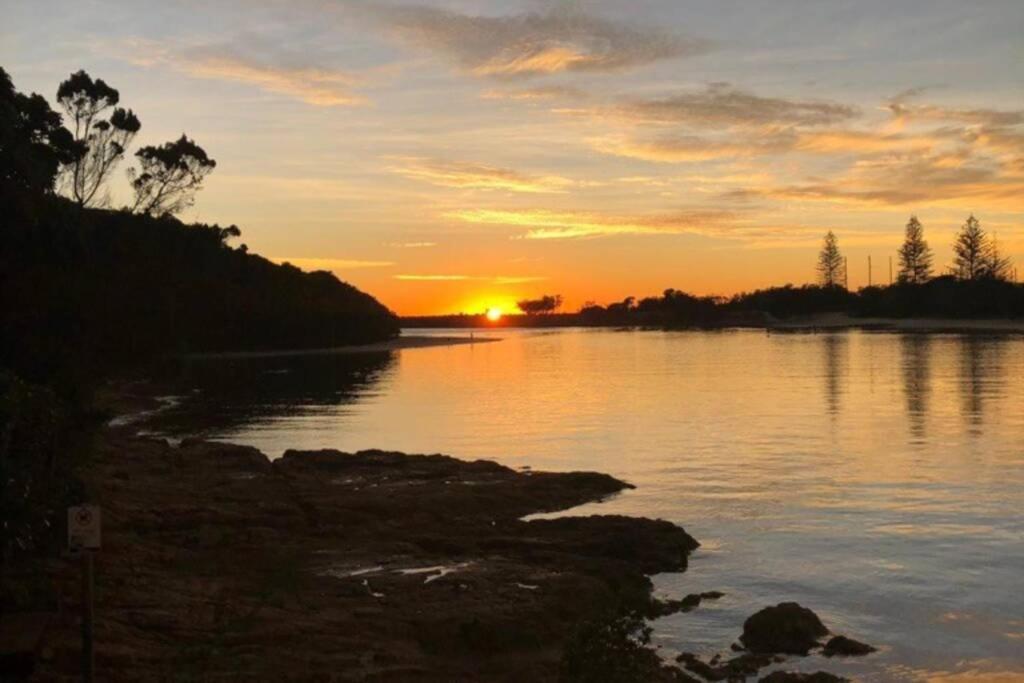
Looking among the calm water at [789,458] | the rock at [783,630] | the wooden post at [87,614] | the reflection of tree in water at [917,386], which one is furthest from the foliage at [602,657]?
the reflection of tree in water at [917,386]

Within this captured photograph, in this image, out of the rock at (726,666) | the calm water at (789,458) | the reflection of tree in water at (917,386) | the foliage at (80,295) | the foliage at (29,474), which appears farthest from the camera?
the reflection of tree in water at (917,386)

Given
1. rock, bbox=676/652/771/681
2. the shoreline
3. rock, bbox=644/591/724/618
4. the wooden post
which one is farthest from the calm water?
the wooden post

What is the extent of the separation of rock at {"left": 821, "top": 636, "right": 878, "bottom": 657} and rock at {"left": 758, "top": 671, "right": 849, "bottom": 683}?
1.38m

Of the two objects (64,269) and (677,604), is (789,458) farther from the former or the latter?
(64,269)

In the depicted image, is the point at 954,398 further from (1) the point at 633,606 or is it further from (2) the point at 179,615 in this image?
(2) the point at 179,615

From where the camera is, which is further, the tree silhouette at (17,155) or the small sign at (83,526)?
the tree silhouette at (17,155)

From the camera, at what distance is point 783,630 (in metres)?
15.9

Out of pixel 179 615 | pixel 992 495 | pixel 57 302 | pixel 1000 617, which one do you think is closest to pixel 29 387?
pixel 179 615

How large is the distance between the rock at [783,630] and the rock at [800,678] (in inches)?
56.1

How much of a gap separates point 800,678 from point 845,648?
2.05 metres

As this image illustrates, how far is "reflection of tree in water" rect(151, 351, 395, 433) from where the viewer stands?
2132 inches

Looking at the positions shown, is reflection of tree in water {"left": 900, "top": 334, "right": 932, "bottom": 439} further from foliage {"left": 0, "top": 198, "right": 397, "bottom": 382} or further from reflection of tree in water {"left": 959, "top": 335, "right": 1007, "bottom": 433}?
foliage {"left": 0, "top": 198, "right": 397, "bottom": 382}

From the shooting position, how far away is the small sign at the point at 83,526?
1041 cm

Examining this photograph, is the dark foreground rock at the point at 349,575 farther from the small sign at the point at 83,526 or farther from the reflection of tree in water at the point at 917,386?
the reflection of tree in water at the point at 917,386
